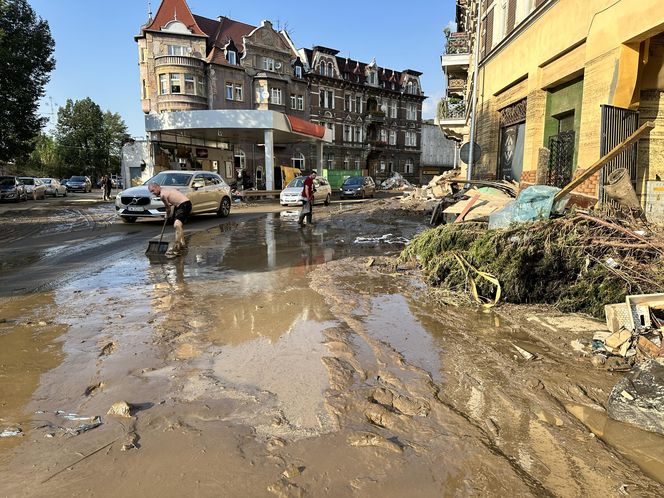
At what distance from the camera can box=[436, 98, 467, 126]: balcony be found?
26.5 meters

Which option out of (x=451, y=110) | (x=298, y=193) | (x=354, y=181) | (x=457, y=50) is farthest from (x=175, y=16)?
(x=298, y=193)

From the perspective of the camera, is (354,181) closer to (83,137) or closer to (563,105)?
(563,105)

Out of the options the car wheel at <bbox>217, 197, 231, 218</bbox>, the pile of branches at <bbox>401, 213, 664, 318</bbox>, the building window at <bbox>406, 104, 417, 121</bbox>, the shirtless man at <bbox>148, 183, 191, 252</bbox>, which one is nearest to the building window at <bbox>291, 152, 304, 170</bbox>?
the building window at <bbox>406, 104, 417, 121</bbox>

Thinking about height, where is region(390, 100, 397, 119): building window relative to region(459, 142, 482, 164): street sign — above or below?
above

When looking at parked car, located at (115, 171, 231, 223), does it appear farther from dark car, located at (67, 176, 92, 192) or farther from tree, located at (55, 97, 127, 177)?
tree, located at (55, 97, 127, 177)

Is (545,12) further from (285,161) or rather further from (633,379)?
(285,161)

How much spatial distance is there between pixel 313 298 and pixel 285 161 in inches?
1613

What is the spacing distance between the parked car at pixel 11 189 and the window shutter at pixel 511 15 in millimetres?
27022

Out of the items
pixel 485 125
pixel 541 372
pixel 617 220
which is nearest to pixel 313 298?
pixel 541 372

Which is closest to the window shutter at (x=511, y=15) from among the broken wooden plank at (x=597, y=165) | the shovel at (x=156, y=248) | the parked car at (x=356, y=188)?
the broken wooden plank at (x=597, y=165)

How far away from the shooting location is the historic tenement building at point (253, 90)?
37781mm

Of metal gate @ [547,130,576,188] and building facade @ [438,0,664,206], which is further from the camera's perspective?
metal gate @ [547,130,576,188]

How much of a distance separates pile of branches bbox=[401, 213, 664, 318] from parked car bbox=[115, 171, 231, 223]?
10.7 meters

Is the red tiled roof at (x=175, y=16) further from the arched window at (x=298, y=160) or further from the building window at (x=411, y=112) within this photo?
the building window at (x=411, y=112)
